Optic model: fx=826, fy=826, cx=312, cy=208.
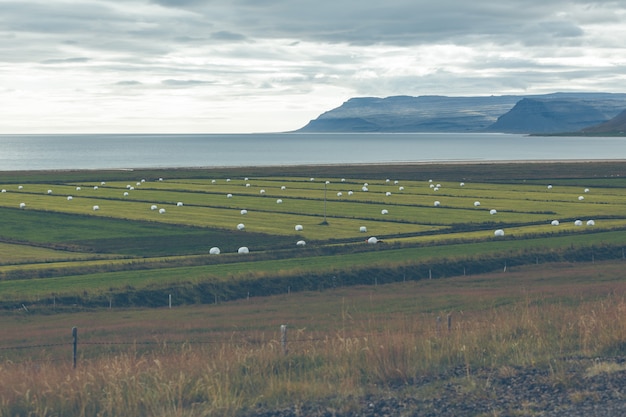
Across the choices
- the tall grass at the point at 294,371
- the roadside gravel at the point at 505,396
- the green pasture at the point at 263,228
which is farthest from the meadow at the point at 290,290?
the green pasture at the point at 263,228

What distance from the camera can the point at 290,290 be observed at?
40719 millimetres

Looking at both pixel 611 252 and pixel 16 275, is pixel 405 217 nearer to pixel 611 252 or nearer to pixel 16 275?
pixel 611 252

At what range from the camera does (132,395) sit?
13.4 m

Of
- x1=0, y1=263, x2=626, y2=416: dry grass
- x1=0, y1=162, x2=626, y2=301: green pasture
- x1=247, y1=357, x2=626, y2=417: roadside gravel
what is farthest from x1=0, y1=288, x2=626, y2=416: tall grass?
x1=0, y1=162, x2=626, y2=301: green pasture

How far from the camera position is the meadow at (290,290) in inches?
571

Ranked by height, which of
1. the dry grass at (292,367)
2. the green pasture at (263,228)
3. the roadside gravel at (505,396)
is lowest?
the green pasture at (263,228)

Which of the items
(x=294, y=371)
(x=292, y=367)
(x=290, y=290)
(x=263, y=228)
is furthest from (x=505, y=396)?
(x=263, y=228)

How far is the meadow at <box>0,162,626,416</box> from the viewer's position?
14.5 metres

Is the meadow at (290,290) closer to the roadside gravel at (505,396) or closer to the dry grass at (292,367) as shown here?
the dry grass at (292,367)

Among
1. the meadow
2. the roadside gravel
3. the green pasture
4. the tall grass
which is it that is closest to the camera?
the roadside gravel

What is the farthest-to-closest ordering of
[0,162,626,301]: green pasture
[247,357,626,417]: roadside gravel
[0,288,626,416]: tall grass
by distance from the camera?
1. [0,162,626,301]: green pasture
2. [0,288,626,416]: tall grass
3. [247,357,626,417]: roadside gravel

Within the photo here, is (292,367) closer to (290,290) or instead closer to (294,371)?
(294,371)

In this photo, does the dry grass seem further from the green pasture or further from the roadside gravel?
the green pasture

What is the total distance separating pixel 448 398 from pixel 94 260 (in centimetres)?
3848
